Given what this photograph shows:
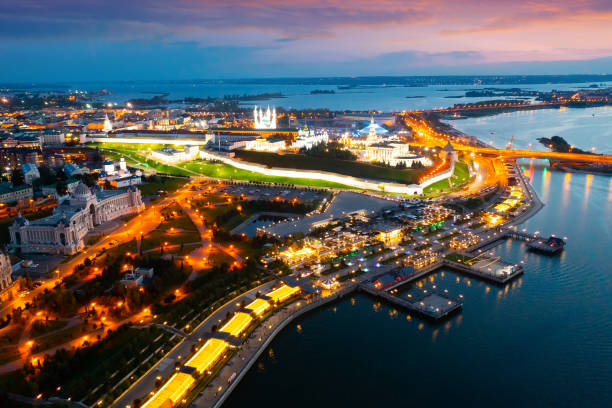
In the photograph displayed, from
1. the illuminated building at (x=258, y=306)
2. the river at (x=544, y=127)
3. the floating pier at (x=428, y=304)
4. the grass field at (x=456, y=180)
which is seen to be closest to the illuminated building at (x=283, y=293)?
the illuminated building at (x=258, y=306)

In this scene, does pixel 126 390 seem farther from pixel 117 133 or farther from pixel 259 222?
pixel 117 133

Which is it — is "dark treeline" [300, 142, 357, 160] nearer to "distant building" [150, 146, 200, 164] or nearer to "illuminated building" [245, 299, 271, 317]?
"distant building" [150, 146, 200, 164]

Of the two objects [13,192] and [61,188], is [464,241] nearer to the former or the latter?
[61,188]

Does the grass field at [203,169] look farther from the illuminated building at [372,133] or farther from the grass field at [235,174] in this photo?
the illuminated building at [372,133]

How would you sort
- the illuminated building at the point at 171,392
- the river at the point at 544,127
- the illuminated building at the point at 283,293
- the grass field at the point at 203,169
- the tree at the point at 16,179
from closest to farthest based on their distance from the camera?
the illuminated building at the point at 171,392 → the illuminated building at the point at 283,293 → the tree at the point at 16,179 → the grass field at the point at 203,169 → the river at the point at 544,127

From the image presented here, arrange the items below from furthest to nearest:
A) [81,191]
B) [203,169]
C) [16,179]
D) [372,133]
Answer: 1. [372,133]
2. [203,169]
3. [16,179]
4. [81,191]

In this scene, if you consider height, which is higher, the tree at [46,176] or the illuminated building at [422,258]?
the tree at [46,176]

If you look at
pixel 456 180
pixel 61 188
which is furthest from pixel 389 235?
pixel 61 188
